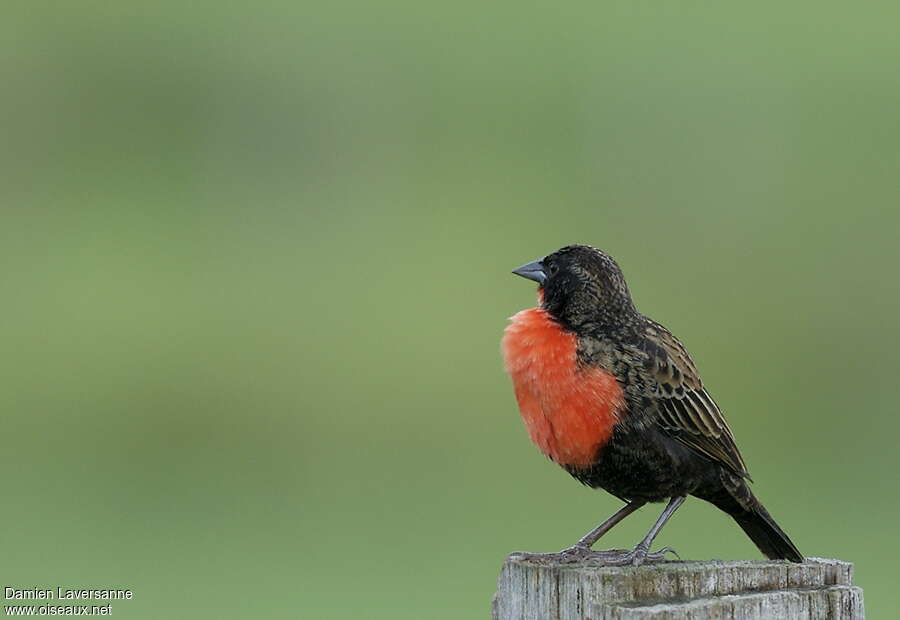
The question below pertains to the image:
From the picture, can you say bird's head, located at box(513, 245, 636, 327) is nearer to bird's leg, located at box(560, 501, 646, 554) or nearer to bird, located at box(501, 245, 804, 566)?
bird, located at box(501, 245, 804, 566)

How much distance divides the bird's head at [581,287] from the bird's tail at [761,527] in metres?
0.78

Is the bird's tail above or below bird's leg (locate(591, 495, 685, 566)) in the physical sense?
above

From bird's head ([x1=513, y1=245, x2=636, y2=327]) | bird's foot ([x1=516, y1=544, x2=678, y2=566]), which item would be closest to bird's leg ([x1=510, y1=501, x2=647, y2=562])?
bird's foot ([x1=516, y1=544, x2=678, y2=566])

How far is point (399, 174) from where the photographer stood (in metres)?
22.9

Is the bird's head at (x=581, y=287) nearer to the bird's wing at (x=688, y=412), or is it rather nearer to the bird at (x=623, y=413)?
the bird at (x=623, y=413)

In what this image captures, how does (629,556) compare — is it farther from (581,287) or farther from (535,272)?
(535,272)

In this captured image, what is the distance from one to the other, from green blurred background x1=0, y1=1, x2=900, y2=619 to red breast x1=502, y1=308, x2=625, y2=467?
3.72 m

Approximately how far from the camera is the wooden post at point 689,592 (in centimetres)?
400

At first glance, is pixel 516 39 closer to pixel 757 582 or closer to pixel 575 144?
pixel 575 144

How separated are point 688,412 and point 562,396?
465 millimetres

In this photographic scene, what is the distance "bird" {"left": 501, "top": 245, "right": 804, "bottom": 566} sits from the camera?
5.64 metres

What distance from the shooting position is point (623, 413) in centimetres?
566

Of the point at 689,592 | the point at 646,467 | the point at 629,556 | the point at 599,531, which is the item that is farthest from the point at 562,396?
the point at 689,592

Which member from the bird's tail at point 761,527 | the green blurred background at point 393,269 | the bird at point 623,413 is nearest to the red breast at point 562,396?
the bird at point 623,413
